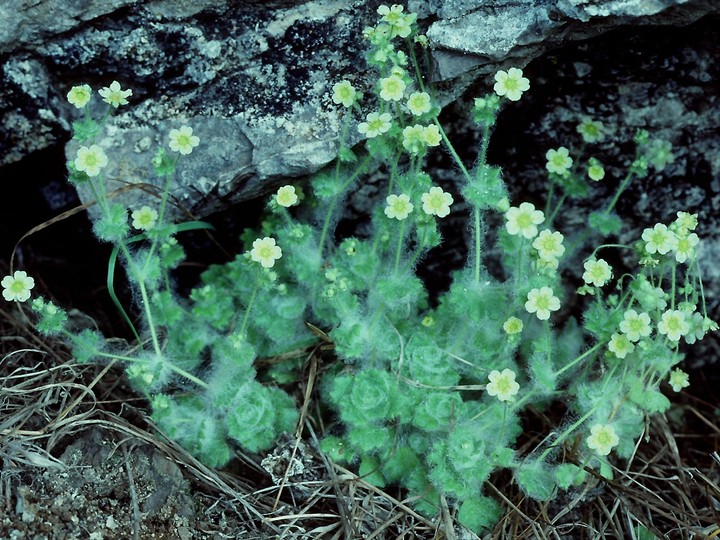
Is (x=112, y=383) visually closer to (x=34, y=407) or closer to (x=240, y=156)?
(x=34, y=407)

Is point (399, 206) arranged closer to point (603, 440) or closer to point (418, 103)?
point (418, 103)

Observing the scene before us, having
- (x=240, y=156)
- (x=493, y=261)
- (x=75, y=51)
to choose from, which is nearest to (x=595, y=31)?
(x=493, y=261)

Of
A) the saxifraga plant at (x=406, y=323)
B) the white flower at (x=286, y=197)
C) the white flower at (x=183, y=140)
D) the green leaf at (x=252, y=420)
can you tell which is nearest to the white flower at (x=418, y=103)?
the saxifraga plant at (x=406, y=323)

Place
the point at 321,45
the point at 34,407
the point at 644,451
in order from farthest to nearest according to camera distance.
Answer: the point at 644,451, the point at 321,45, the point at 34,407

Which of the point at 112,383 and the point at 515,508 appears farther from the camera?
the point at 112,383

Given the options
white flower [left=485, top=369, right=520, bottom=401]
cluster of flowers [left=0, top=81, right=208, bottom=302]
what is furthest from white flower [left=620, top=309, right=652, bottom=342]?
cluster of flowers [left=0, top=81, right=208, bottom=302]

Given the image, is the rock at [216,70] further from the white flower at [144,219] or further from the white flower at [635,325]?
the white flower at [635,325]
